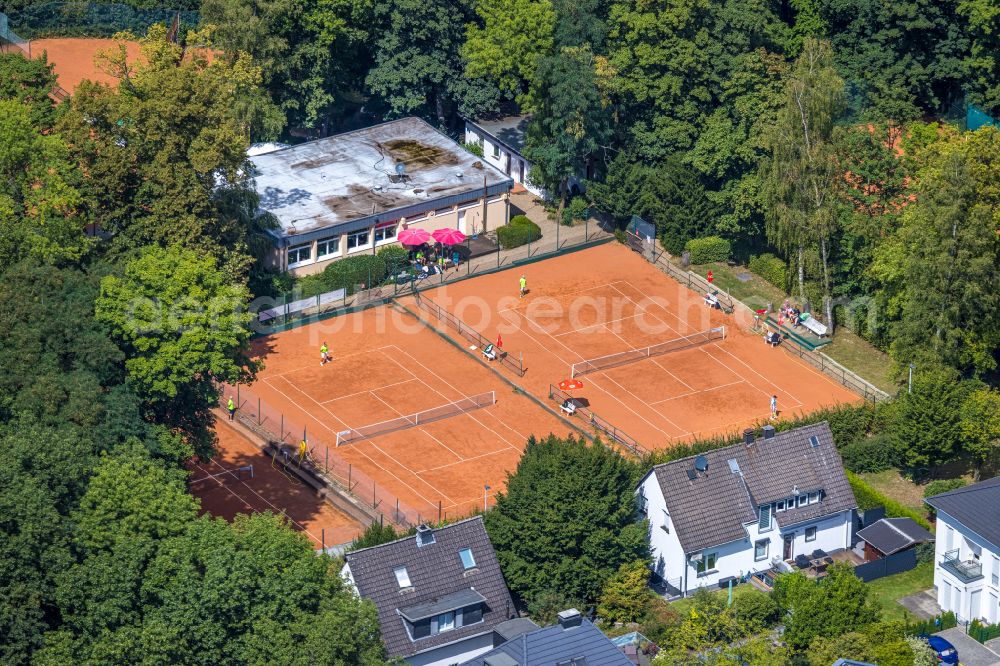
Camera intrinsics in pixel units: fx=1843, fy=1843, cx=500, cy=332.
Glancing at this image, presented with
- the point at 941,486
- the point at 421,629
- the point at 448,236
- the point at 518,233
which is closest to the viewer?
the point at 421,629

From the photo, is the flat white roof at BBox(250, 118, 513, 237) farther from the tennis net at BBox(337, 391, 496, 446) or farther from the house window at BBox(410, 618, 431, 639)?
the house window at BBox(410, 618, 431, 639)

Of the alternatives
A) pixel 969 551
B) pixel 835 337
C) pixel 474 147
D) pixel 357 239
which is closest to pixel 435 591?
pixel 969 551

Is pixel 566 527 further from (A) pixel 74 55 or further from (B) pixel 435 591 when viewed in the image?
(A) pixel 74 55

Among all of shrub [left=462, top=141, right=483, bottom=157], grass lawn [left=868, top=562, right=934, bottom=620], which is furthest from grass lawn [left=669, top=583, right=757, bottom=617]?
shrub [left=462, top=141, right=483, bottom=157]

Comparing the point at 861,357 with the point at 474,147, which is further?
the point at 474,147

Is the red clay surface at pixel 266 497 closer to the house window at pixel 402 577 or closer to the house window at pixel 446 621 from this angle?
the house window at pixel 402 577

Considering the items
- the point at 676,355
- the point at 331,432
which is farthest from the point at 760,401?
the point at 331,432
